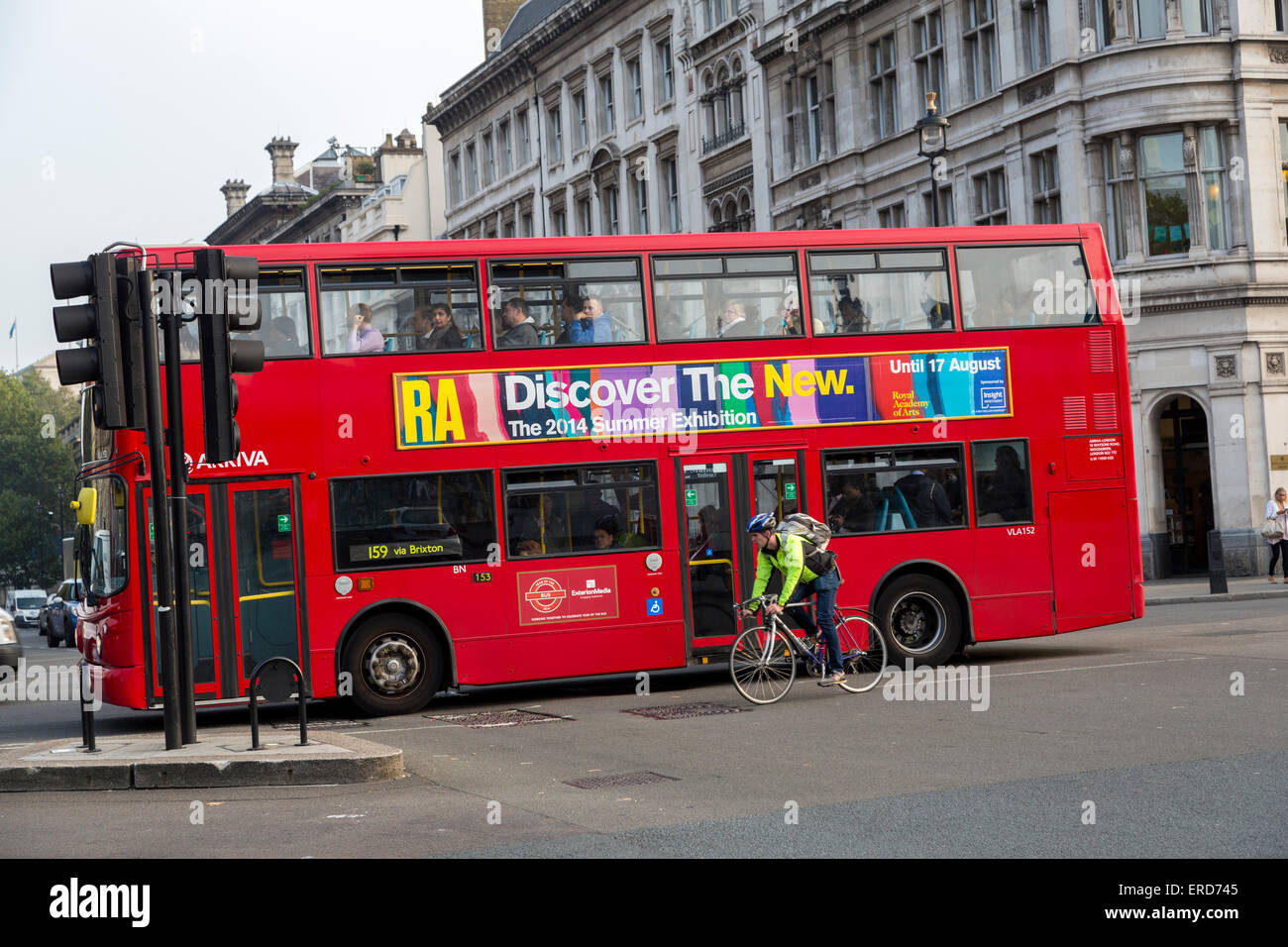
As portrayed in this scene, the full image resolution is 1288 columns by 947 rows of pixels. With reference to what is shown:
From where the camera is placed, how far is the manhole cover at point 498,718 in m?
15.2

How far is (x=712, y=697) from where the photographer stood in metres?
16.6

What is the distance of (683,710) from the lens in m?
15.4

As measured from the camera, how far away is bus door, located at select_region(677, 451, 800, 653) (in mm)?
17109

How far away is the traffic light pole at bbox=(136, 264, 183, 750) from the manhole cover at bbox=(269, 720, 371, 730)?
2932mm

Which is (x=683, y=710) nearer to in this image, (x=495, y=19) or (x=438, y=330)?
(x=438, y=330)

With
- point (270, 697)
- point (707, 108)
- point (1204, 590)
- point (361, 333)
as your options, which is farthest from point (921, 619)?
point (707, 108)

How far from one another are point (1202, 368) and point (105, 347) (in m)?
25.9

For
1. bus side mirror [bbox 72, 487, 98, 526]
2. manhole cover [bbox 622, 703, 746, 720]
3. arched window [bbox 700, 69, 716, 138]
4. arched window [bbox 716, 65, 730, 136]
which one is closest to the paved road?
manhole cover [bbox 622, 703, 746, 720]

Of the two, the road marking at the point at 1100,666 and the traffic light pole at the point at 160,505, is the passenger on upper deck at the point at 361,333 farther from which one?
the road marking at the point at 1100,666

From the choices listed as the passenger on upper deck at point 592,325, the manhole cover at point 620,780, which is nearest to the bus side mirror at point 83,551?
the passenger on upper deck at point 592,325

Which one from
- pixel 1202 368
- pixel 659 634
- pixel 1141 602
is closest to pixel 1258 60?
pixel 1202 368

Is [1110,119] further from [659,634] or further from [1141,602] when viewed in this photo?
[659,634]

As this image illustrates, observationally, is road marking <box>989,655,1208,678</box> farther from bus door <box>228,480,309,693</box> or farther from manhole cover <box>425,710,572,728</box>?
bus door <box>228,480,309,693</box>

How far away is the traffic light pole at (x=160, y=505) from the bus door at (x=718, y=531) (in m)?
6.23
